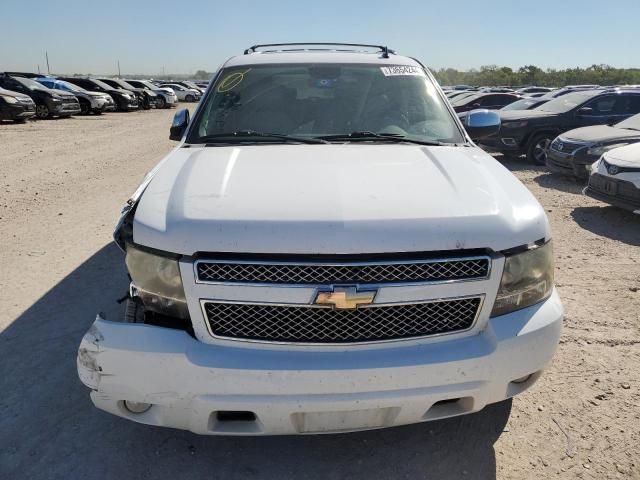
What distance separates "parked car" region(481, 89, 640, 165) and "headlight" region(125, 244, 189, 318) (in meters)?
10.6

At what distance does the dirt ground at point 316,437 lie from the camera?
2.46 metres

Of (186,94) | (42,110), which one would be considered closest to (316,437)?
(42,110)

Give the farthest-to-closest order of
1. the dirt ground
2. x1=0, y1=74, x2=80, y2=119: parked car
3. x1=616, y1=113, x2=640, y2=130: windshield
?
x1=0, y1=74, x2=80, y2=119: parked car < x1=616, y1=113, x2=640, y2=130: windshield < the dirt ground

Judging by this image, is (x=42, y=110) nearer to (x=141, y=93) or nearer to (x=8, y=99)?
(x=8, y=99)

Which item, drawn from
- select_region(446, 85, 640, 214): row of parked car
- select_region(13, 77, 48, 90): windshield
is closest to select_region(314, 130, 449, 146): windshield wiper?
select_region(446, 85, 640, 214): row of parked car

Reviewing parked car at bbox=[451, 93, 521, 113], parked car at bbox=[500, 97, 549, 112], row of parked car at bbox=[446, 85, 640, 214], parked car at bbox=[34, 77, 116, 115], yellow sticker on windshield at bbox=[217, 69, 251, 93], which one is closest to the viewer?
yellow sticker on windshield at bbox=[217, 69, 251, 93]

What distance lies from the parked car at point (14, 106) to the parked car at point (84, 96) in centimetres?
516

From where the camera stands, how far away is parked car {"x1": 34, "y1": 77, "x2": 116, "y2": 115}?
23266 millimetres

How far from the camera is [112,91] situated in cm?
2750

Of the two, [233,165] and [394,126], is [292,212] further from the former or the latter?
[394,126]

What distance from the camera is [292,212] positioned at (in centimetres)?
215

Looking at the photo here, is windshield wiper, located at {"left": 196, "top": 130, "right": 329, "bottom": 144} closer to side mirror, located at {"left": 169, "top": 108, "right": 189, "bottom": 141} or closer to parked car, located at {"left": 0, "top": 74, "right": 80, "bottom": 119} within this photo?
side mirror, located at {"left": 169, "top": 108, "right": 189, "bottom": 141}

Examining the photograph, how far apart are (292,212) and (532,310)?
3.69ft

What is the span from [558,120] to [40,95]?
18393 mm
